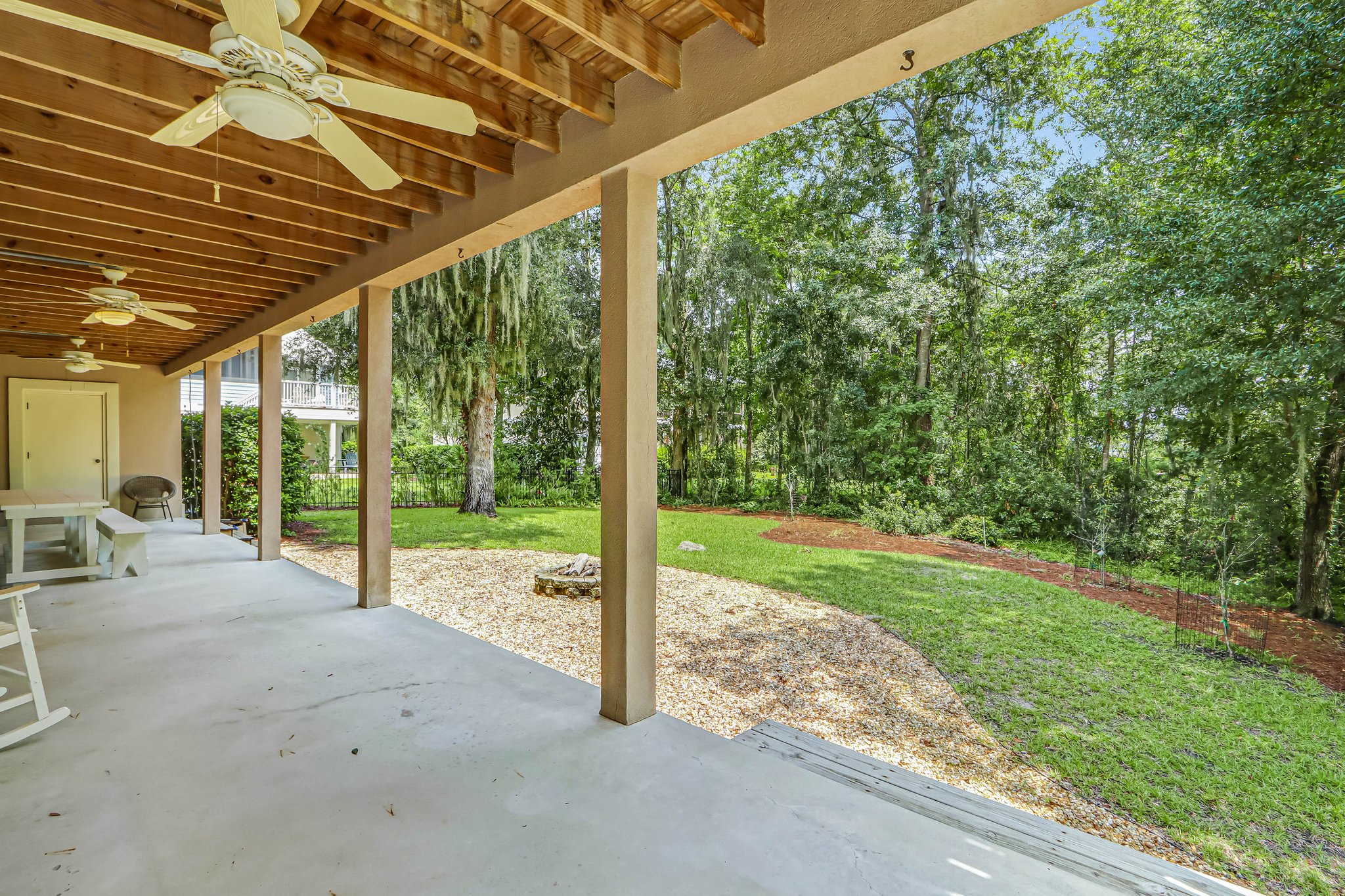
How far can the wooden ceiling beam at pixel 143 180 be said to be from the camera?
7.50 ft

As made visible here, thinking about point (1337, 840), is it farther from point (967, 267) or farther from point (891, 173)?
point (891, 173)

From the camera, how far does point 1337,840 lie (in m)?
2.58

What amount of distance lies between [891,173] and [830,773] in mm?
8793

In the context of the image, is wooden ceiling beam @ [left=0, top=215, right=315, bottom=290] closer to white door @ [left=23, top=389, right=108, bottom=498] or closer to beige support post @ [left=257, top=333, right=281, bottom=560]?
beige support post @ [left=257, top=333, right=281, bottom=560]

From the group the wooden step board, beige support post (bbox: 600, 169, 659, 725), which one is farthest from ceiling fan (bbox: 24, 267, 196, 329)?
the wooden step board

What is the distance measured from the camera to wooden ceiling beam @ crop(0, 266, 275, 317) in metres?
3.83

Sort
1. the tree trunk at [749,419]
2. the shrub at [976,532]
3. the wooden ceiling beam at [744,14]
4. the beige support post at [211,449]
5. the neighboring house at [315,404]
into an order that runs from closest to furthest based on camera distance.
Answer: the wooden ceiling beam at [744,14], the beige support post at [211,449], the shrub at [976,532], the tree trunk at [749,419], the neighboring house at [315,404]

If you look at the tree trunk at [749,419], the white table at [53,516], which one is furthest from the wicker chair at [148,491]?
the tree trunk at [749,419]

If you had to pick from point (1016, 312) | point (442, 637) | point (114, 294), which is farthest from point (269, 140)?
point (1016, 312)

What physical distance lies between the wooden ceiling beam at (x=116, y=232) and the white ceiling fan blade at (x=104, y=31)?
232cm

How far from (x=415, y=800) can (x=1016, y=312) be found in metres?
7.95

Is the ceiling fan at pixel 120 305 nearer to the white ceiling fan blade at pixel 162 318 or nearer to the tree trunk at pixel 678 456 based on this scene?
the white ceiling fan blade at pixel 162 318

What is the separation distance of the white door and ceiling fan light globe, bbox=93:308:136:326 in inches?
205

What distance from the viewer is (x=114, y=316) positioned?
12.6 ft
